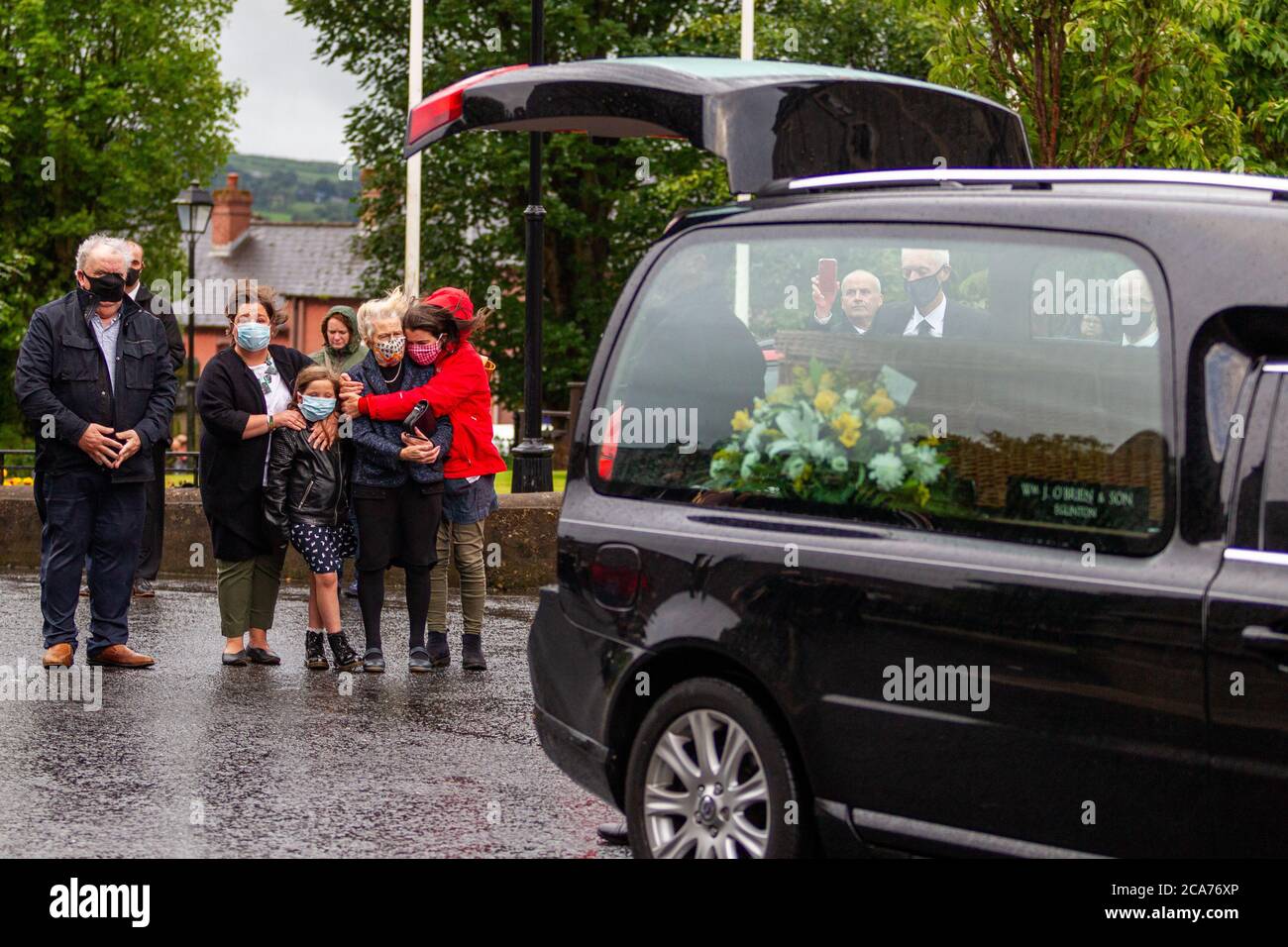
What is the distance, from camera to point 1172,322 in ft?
14.9

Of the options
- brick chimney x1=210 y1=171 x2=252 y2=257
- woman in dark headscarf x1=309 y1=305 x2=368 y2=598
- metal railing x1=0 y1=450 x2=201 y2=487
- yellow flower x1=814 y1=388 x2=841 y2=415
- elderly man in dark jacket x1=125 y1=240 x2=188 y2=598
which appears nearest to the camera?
yellow flower x1=814 y1=388 x2=841 y2=415

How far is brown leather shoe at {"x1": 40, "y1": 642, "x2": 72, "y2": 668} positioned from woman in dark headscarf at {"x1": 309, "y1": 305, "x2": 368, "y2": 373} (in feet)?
6.96

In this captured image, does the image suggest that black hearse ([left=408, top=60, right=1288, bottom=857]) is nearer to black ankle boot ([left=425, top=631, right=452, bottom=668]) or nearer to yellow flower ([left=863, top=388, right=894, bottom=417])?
yellow flower ([left=863, top=388, right=894, bottom=417])

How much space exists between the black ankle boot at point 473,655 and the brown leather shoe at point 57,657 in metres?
2.01

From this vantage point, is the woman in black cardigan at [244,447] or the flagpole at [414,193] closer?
Answer: the woman in black cardigan at [244,447]

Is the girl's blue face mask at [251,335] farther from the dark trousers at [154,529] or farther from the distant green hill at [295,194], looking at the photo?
the distant green hill at [295,194]

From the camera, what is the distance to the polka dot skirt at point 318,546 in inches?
391

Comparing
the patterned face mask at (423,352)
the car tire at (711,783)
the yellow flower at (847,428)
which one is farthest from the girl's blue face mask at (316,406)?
the yellow flower at (847,428)

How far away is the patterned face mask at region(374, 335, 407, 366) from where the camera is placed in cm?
989

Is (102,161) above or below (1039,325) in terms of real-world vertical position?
above

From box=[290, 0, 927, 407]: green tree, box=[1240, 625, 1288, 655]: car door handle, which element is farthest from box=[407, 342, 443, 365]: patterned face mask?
box=[290, 0, 927, 407]: green tree
